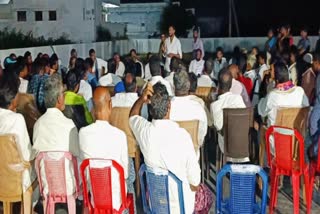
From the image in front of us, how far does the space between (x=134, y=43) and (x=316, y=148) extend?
2032cm

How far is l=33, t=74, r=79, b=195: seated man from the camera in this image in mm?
4172

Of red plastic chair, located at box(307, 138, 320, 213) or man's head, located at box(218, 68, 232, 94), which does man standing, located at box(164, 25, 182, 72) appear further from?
red plastic chair, located at box(307, 138, 320, 213)

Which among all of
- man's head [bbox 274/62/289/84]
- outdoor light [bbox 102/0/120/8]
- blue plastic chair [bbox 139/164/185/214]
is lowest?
blue plastic chair [bbox 139/164/185/214]

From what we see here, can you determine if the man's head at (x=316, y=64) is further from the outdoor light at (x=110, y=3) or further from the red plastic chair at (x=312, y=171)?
the outdoor light at (x=110, y=3)

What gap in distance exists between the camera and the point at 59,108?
4309 millimetres

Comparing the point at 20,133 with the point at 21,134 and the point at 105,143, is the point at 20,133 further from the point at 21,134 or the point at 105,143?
the point at 105,143

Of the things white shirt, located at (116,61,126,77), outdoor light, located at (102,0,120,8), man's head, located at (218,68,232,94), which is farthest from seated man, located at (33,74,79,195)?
outdoor light, located at (102,0,120,8)

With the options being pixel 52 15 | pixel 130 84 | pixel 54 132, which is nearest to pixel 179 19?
pixel 52 15

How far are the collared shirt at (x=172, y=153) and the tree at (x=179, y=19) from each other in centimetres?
2258

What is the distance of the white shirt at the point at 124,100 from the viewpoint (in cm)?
558

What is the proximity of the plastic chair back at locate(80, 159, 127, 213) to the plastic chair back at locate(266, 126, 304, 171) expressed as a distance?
1.47 metres

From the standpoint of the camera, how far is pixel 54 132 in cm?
418

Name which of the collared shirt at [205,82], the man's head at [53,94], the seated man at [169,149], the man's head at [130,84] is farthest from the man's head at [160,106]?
the collared shirt at [205,82]

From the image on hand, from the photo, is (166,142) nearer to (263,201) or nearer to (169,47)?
(263,201)
